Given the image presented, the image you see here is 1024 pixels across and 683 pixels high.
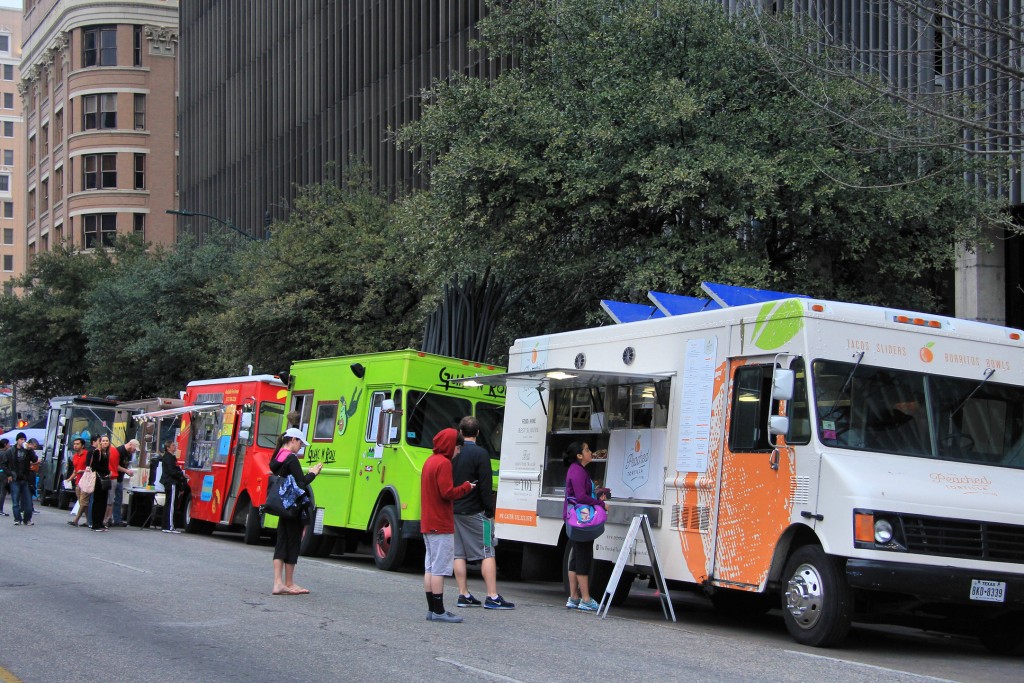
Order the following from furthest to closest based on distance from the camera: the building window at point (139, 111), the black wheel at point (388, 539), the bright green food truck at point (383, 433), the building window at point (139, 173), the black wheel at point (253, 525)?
the building window at point (139, 111), the building window at point (139, 173), the black wheel at point (253, 525), the bright green food truck at point (383, 433), the black wheel at point (388, 539)

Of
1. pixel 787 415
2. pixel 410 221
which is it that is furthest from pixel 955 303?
pixel 787 415

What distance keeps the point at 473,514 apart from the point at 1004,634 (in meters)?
4.92

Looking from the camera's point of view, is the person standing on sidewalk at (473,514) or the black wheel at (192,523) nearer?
the person standing on sidewalk at (473,514)

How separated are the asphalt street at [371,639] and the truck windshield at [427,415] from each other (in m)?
2.16

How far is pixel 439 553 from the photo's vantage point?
11.5 m

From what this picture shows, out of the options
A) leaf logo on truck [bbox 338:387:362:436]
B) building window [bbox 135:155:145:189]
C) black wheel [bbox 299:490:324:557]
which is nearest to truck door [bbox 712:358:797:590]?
leaf logo on truck [bbox 338:387:362:436]

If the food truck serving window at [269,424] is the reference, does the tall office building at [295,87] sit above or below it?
above

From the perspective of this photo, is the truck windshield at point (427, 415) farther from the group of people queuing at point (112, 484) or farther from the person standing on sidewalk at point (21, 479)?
the person standing on sidewalk at point (21, 479)

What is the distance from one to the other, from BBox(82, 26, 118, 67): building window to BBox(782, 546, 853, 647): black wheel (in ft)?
225

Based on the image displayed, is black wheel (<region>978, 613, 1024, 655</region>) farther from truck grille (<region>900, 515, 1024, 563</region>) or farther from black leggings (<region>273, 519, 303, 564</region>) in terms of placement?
black leggings (<region>273, 519, 303, 564</region>)

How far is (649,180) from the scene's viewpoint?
1695 centimetres

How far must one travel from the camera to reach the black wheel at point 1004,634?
11404mm

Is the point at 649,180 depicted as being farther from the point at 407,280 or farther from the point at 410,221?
the point at 407,280

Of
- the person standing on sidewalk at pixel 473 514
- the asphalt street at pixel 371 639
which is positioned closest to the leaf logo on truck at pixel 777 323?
the asphalt street at pixel 371 639
